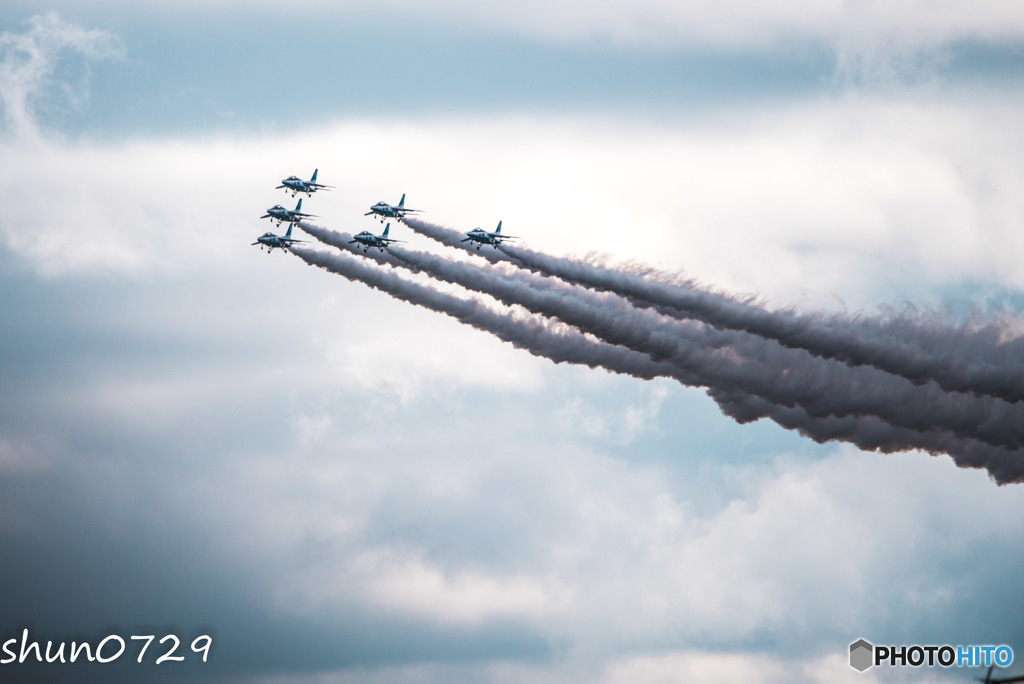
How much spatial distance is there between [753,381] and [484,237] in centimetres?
2166

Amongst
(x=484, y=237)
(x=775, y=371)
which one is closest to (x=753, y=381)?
(x=775, y=371)

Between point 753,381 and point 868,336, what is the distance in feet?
24.4

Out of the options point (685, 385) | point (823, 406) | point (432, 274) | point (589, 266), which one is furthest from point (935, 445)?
point (432, 274)

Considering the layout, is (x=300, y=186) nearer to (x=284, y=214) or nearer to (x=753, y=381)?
(x=284, y=214)

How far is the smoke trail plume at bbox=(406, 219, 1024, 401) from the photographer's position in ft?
285

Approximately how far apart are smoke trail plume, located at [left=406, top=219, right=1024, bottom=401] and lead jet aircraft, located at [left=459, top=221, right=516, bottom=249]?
29.4 ft

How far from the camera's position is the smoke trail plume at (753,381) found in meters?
90.4

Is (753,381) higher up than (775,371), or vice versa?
(775,371)

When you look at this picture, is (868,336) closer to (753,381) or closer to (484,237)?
(753,381)

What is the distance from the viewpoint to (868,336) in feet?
292

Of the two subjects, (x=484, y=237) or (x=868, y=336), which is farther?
(x=484, y=237)

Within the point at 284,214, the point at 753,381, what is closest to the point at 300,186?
the point at 284,214

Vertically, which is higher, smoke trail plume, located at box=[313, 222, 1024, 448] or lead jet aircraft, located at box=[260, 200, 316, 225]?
lead jet aircraft, located at box=[260, 200, 316, 225]

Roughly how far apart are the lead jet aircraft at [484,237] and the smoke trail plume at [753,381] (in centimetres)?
581
